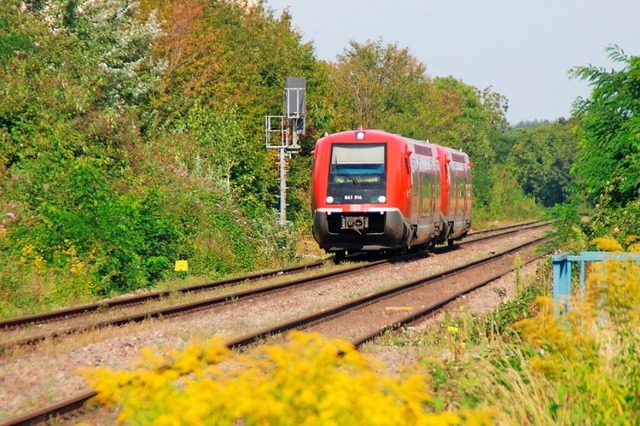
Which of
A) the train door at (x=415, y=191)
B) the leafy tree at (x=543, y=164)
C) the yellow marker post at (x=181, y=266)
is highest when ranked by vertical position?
the leafy tree at (x=543, y=164)

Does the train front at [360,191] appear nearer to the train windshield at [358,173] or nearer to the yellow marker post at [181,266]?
the train windshield at [358,173]

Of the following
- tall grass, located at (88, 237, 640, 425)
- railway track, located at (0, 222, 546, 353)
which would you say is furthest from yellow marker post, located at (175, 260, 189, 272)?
tall grass, located at (88, 237, 640, 425)

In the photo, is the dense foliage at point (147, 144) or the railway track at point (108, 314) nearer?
the railway track at point (108, 314)

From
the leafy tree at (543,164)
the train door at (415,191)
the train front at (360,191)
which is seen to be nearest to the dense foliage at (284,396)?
the train front at (360,191)

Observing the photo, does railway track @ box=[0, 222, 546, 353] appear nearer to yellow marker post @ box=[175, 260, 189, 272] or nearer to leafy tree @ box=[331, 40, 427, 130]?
yellow marker post @ box=[175, 260, 189, 272]

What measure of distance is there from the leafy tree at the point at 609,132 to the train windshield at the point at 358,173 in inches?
263

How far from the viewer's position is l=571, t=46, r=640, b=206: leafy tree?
18.3 m

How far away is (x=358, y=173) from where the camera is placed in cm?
2556

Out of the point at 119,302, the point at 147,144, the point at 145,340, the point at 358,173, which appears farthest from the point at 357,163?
the point at 145,340

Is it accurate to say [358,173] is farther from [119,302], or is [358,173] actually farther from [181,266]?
[119,302]

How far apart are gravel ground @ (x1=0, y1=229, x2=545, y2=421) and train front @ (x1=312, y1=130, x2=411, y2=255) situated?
3.25 metres

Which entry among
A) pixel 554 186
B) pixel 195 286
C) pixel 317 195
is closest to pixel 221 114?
pixel 317 195

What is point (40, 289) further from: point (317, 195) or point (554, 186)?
point (554, 186)

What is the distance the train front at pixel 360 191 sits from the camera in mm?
25281
